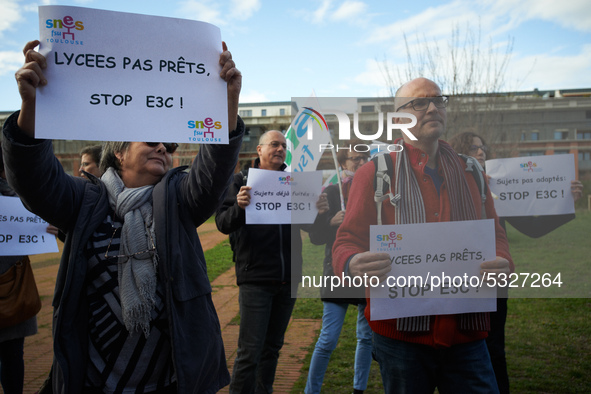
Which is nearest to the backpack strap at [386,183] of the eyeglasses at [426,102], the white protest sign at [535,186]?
the eyeglasses at [426,102]

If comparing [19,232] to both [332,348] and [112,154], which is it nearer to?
[112,154]

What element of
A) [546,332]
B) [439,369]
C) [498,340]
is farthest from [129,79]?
[546,332]

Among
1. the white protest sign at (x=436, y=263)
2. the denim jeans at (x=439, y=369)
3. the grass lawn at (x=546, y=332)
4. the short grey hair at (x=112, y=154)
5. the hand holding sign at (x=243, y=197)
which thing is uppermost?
the short grey hair at (x=112, y=154)

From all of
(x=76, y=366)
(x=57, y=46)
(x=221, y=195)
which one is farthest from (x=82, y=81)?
(x=76, y=366)

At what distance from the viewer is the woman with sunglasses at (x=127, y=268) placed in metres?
1.82

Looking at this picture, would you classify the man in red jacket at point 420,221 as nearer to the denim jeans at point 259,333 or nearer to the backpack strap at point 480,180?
the backpack strap at point 480,180

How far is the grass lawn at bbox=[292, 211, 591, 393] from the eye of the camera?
427 centimetres

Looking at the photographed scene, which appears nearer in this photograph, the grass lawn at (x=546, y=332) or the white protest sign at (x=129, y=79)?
the white protest sign at (x=129, y=79)

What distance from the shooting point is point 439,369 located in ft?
7.30

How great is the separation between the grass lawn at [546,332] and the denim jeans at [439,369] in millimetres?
1346

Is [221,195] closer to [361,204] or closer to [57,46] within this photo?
→ [361,204]

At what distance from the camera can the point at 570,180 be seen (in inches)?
121

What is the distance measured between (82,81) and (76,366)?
1179 mm

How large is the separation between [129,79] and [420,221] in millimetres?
1525
